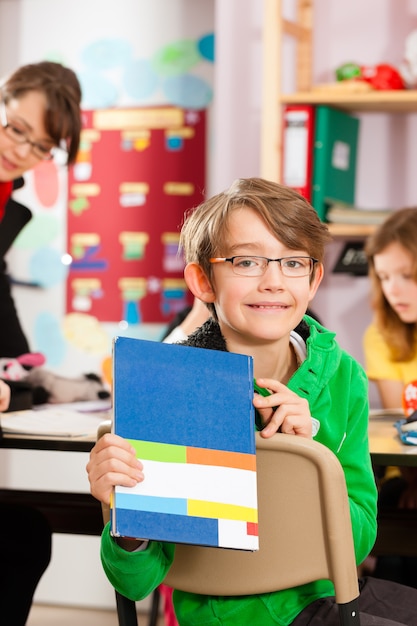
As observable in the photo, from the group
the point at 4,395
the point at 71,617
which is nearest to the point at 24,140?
the point at 4,395

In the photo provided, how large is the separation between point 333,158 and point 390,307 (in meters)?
0.67

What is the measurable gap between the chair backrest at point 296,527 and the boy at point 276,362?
0.19 ft

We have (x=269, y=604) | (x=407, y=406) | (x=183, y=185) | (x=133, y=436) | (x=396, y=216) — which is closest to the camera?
(x=133, y=436)

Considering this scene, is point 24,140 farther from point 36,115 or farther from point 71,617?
point 71,617

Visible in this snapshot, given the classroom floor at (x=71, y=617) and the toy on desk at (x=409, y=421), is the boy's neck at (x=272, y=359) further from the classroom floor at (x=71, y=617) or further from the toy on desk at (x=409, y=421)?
the classroom floor at (x=71, y=617)

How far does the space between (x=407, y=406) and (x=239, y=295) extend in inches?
32.2

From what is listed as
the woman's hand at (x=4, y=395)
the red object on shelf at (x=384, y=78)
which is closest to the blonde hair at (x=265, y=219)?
the woman's hand at (x=4, y=395)

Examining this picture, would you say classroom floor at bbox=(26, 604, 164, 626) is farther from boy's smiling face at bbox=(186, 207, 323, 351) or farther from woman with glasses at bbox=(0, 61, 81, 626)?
boy's smiling face at bbox=(186, 207, 323, 351)

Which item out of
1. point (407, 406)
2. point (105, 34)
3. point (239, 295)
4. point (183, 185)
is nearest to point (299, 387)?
point (239, 295)

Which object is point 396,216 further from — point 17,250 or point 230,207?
point 17,250

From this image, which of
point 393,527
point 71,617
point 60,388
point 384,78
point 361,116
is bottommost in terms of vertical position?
point 71,617

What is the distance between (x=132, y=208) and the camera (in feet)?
11.6

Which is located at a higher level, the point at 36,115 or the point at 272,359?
the point at 36,115

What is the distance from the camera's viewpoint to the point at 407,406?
6.77 feet
